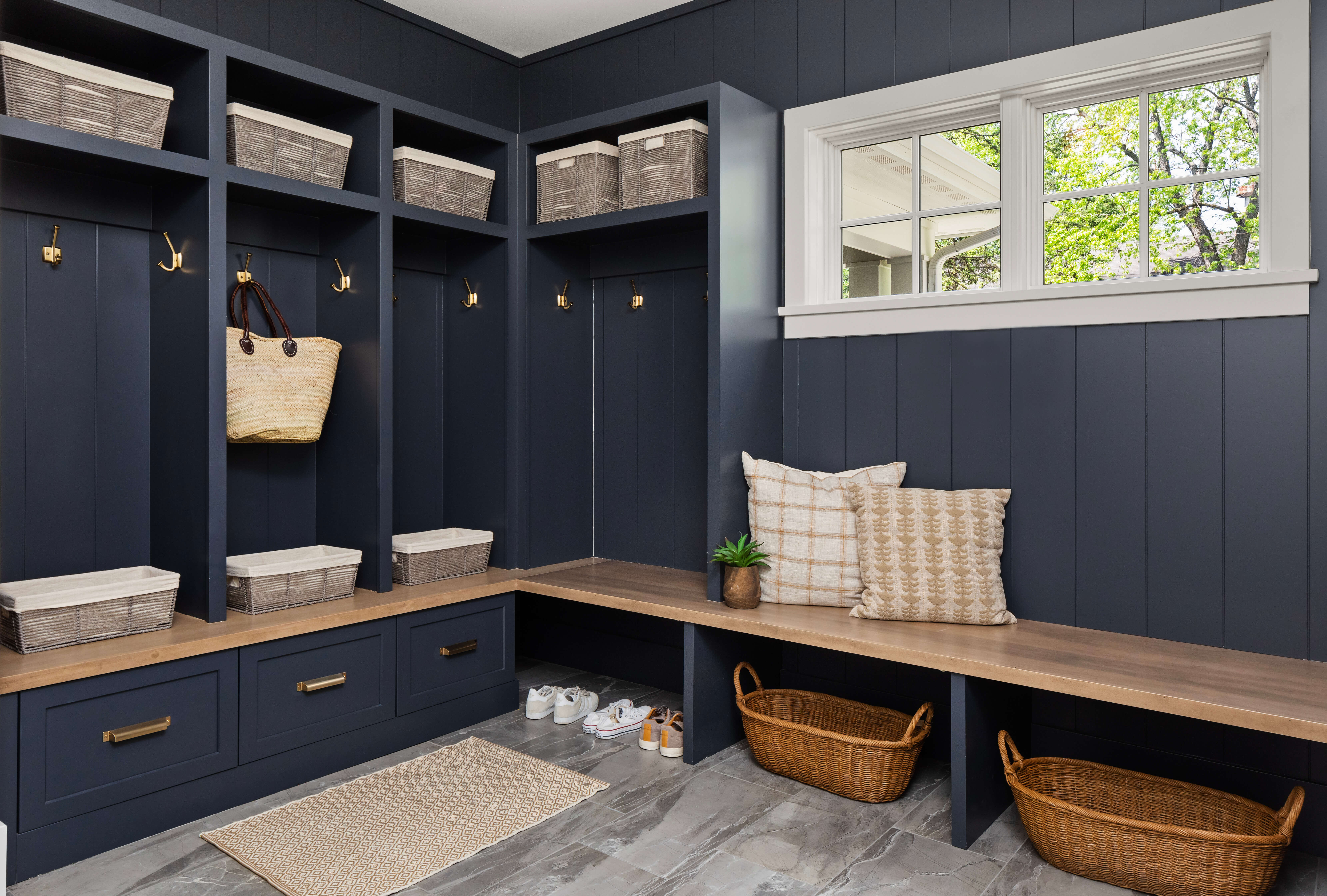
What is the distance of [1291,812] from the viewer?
2076 mm

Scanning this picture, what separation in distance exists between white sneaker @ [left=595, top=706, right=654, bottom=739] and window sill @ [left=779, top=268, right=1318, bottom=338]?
1.58 m

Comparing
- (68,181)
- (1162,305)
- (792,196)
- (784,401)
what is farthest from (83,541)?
(1162,305)

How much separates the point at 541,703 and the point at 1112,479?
223cm

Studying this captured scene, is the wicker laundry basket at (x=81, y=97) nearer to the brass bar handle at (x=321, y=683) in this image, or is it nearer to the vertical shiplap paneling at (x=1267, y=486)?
the brass bar handle at (x=321, y=683)

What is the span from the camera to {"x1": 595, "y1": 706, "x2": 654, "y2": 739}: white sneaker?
3.27 metres

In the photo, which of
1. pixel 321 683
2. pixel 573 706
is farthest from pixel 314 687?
pixel 573 706

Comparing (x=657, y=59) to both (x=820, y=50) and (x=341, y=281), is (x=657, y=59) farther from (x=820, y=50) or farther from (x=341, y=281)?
(x=341, y=281)

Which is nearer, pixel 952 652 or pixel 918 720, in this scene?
pixel 952 652

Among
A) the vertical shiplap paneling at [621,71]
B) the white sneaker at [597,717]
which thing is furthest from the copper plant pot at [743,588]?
the vertical shiplap paneling at [621,71]

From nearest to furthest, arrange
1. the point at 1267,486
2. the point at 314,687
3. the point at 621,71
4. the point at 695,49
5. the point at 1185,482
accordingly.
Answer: the point at 1267,486
the point at 1185,482
the point at 314,687
the point at 695,49
the point at 621,71

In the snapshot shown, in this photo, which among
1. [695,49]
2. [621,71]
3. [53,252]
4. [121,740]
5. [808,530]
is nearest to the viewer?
[121,740]

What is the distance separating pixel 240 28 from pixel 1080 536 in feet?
11.3

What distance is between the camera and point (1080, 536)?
110 inches

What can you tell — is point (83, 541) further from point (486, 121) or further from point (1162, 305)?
point (1162, 305)
